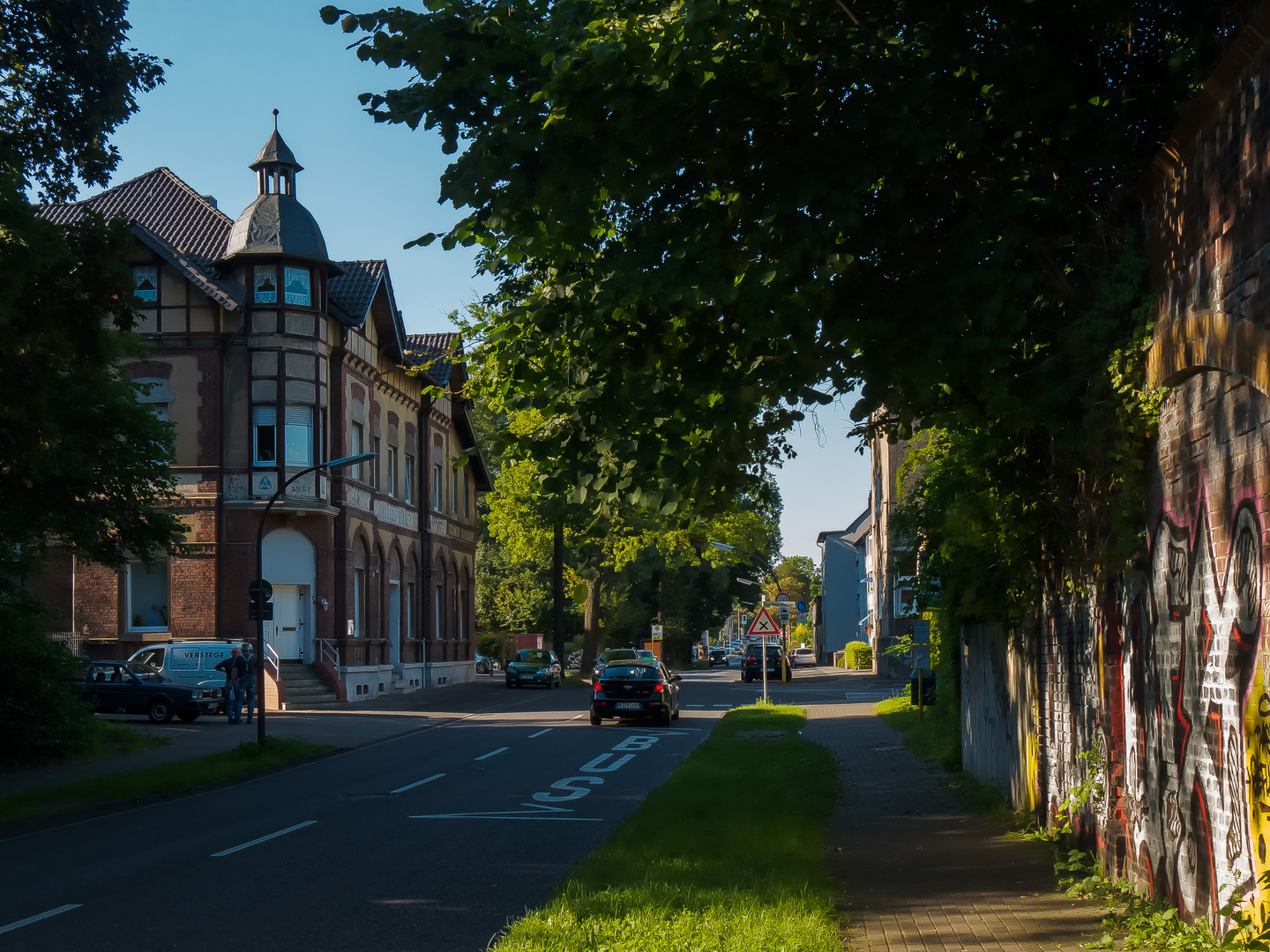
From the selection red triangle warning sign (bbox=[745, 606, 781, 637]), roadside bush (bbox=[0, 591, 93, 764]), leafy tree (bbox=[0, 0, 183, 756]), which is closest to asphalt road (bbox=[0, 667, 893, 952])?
roadside bush (bbox=[0, 591, 93, 764])

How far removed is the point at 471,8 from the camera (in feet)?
27.3

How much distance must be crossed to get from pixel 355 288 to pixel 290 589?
10.2m

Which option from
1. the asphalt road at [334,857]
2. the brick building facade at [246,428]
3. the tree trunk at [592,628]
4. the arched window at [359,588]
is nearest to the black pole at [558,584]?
the tree trunk at [592,628]

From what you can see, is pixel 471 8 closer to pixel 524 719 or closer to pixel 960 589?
pixel 960 589

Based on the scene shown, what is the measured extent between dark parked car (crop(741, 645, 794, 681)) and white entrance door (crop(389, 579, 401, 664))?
16952mm

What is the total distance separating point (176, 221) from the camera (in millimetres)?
40250

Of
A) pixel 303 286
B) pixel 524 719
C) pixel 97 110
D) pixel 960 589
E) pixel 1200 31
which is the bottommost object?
pixel 524 719

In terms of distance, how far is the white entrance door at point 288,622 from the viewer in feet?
124

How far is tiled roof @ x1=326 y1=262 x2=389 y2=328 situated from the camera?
40.5 m

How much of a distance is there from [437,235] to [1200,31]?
16.2 ft

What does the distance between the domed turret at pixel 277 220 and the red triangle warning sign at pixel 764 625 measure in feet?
54.2

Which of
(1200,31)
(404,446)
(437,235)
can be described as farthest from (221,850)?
(404,446)

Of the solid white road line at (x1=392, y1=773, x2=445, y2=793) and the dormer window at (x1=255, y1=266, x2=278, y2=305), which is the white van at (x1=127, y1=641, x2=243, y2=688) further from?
the solid white road line at (x1=392, y1=773, x2=445, y2=793)

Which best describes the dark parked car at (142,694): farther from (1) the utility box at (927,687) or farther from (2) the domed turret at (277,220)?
(1) the utility box at (927,687)
